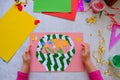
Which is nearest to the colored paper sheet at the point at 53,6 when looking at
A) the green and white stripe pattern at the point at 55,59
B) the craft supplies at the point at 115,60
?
the green and white stripe pattern at the point at 55,59

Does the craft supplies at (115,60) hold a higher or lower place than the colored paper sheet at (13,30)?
lower

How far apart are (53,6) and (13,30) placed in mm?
192

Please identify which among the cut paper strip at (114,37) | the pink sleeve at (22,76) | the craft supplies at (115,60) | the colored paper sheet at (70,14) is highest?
the colored paper sheet at (70,14)

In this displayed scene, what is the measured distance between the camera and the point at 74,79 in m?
0.87

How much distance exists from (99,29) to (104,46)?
7 centimetres

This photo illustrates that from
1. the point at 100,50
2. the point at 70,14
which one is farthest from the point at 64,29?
the point at 100,50

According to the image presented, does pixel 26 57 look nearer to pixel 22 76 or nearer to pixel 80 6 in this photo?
pixel 22 76

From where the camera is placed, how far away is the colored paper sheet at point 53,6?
89 centimetres

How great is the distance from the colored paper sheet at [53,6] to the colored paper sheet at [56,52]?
0.32 feet

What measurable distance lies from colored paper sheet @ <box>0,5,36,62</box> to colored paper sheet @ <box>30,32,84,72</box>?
1.7 inches

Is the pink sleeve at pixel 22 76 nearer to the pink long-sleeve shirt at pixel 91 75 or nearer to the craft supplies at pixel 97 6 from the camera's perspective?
the pink long-sleeve shirt at pixel 91 75

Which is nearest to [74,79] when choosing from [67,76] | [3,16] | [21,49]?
[67,76]

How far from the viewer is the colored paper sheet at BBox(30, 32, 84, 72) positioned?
34.1 inches

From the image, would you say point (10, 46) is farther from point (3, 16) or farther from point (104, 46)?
point (104, 46)
